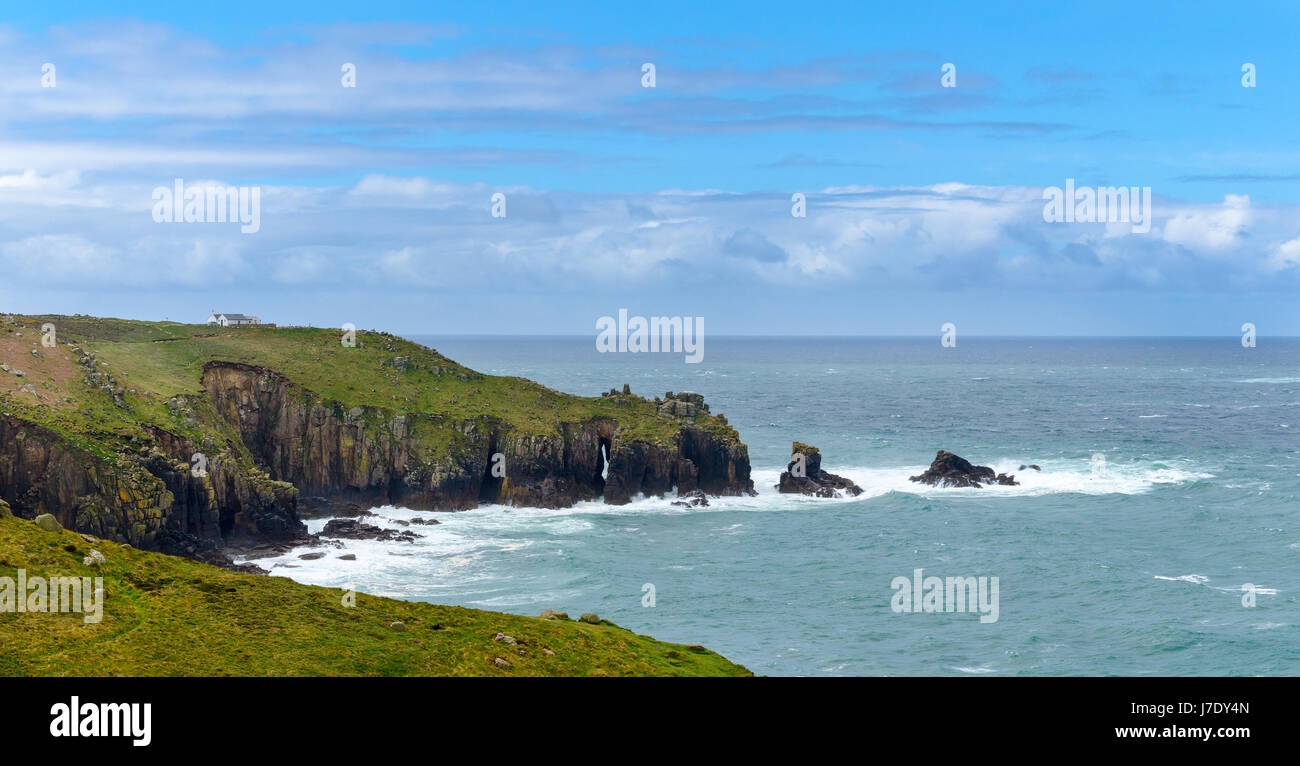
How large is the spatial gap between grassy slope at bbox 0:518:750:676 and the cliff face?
159 feet

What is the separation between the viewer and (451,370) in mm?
106062

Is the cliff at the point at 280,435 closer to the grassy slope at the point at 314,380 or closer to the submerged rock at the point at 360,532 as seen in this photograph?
the grassy slope at the point at 314,380

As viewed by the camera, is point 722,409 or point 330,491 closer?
point 330,491

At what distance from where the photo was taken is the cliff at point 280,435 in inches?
2670

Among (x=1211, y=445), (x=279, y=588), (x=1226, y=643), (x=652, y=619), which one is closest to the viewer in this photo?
(x=279, y=588)

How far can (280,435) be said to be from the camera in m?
90.8

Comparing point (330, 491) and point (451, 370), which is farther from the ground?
point (451, 370)

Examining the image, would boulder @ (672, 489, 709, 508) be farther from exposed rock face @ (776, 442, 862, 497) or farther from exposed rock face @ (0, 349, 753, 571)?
exposed rock face @ (776, 442, 862, 497)

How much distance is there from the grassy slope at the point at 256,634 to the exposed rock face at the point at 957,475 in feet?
224

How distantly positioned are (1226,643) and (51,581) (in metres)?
55.9

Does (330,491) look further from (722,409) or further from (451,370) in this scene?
(722,409)

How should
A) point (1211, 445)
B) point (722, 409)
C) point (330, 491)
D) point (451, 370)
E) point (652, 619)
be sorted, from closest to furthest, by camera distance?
point (652, 619) < point (330, 491) < point (451, 370) < point (1211, 445) < point (722, 409)
